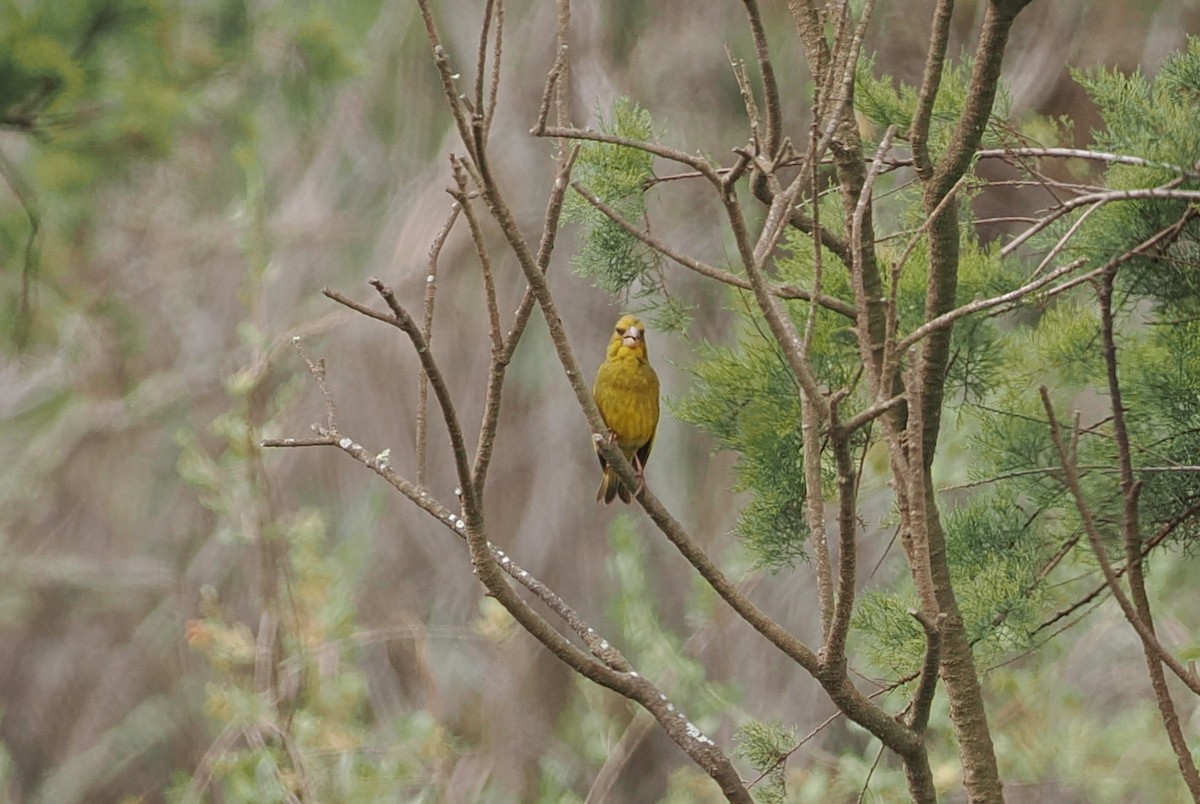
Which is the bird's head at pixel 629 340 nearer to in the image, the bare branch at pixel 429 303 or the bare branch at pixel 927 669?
the bare branch at pixel 429 303

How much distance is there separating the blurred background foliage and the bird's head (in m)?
0.51

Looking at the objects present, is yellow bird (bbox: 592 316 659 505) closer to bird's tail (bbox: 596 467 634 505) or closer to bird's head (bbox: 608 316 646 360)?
bird's head (bbox: 608 316 646 360)

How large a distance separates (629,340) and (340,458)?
2.90 meters

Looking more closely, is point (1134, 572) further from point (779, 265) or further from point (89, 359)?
point (89, 359)

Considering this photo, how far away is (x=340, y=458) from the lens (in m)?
5.93

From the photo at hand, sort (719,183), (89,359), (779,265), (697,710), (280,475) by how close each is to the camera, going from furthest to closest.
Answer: (89,359)
(280,475)
(697,710)
(779,265)
(719,183)

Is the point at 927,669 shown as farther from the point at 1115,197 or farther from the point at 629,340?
the point at 629,340

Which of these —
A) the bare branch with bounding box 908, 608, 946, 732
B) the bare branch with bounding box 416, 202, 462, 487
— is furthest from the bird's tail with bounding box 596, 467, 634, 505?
the bare branch with bounding box 908, 608, 946, 732

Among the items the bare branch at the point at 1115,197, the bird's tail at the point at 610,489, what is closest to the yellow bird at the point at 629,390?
A: the bird's tail at the point at 610,489

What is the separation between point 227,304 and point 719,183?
5.59 metres

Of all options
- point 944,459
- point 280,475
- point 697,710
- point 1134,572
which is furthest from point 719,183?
point 280,475

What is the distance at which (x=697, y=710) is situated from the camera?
3879 millimetres

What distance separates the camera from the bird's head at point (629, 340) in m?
3.30

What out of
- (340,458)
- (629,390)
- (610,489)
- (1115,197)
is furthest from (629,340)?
(340,458)
